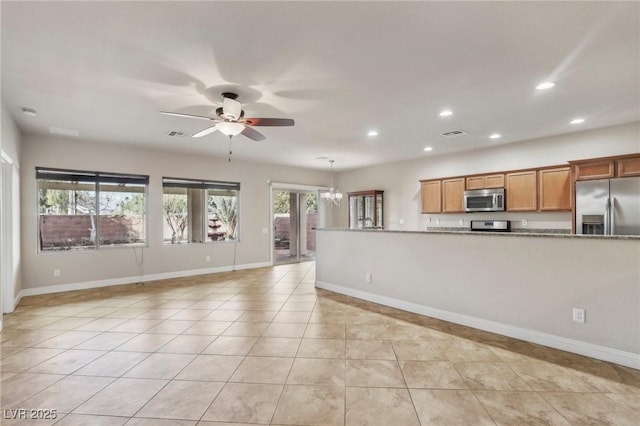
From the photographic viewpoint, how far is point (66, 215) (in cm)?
544

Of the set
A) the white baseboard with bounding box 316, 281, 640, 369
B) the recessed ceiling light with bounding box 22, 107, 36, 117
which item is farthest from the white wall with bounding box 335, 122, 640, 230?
the recessed ceiling light with bounding box 22, 107, 36, 117

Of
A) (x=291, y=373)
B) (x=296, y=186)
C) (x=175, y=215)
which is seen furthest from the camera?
(x=296, y=186)

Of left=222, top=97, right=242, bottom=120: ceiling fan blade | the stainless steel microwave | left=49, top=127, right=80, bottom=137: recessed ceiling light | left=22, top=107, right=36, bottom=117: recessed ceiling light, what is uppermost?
left=22, top=107, right=36, bottom=117: recessed ceiling light

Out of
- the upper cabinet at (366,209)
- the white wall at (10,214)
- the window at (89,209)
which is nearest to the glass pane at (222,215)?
the window at (89,209)

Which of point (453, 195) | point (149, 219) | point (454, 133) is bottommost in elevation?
point (149, 219)

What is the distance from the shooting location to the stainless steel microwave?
5723mm

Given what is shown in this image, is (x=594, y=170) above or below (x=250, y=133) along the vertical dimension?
below

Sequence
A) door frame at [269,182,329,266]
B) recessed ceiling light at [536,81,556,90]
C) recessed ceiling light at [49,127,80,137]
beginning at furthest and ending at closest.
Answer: door frame at [269,182,329,266] → recessed ceiling light at [49,127,80,137] → recessed ceiling light at [536,81,556,90]

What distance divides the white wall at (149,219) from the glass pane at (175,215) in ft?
0.52

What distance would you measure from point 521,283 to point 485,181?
3355 millimetres

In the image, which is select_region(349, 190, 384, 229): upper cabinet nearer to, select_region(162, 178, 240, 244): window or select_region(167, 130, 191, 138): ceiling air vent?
select_region(162, 178, 240, 244): window

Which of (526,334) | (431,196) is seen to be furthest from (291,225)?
(526,334)

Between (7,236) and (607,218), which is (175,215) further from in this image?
(607,218)

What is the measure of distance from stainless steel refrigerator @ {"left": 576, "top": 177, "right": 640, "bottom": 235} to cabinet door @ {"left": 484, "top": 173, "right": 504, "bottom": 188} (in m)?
1.27
